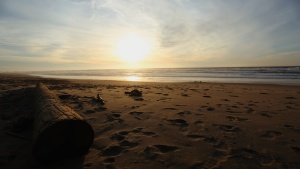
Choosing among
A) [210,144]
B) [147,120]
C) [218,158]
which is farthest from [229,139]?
[147,120]

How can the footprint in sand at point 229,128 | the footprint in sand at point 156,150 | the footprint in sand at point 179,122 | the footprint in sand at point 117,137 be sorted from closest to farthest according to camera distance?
1. the footprint in sand at point 156,150
2. the footprint in sand at point 117,137
3. the footprint in sand at point 229,128
4. the footprint in sand at point 179,122

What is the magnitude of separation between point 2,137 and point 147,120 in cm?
307

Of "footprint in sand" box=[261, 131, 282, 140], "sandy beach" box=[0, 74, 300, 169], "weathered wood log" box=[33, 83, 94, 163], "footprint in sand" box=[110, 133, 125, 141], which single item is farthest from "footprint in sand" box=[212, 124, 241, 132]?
"weathered wood log" box=[33, 83, 94, 163]

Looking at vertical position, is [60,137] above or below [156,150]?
above

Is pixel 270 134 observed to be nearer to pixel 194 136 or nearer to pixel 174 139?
pixel 194 136

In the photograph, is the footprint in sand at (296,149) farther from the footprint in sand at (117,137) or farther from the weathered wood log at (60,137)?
the weathered wood log at (60,137)

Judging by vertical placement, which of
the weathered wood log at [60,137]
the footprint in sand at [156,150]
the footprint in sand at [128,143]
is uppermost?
the weathered wood log at [60,137]

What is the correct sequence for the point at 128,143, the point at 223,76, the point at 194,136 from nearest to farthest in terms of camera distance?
the point at 128,143, the point at 194,136, the point at 223,76

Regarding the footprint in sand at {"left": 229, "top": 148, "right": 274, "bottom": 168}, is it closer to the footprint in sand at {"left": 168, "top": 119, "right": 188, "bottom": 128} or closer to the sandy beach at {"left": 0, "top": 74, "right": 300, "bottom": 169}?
the sandy beach at {"left": 0, "top": 74, "right": 300, "bottom": 169}

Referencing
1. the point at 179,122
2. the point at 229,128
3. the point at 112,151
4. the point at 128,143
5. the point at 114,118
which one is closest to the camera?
the point at 112,151

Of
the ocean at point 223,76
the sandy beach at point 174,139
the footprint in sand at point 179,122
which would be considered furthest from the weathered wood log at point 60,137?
the ocean at point 223,76

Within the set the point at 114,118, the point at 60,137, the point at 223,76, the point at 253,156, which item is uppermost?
the point at 223,76

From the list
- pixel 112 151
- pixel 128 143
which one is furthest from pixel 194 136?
pixel 112 151

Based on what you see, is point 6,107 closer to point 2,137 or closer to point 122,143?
point 2,137
